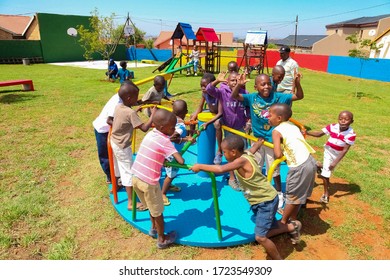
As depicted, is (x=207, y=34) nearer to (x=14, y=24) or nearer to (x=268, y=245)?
(x=268, y=245)

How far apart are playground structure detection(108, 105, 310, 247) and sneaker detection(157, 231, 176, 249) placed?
0.07 meters

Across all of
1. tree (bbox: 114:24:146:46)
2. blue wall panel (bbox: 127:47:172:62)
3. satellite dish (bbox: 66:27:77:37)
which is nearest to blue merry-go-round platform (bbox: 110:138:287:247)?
tree (bbox: 114:24:146:46)

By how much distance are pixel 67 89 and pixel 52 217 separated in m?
10.7

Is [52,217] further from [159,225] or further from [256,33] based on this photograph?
[256,33]

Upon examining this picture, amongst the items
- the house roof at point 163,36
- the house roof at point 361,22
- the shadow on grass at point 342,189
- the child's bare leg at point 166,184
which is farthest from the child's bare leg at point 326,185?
the house roof at point 163,36

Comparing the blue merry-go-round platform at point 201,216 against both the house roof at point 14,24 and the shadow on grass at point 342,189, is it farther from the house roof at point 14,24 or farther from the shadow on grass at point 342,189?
the house roof at point 14,24

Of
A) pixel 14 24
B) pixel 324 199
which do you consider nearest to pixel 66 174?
pixel 324 199

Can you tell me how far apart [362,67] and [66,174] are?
23.3 meters

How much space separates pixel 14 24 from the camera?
32.6 metres

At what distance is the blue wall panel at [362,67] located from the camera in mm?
20359

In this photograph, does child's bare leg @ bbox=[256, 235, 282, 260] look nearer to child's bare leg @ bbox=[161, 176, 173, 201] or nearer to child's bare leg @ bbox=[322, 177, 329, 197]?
child's bare leg @ bbox=[161, 176, 173, 201]

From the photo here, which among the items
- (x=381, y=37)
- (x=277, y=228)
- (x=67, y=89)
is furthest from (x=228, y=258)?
(x=381, y=37)

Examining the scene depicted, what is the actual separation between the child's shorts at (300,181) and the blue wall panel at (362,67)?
19.9m

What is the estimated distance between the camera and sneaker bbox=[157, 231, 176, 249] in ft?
10.1
